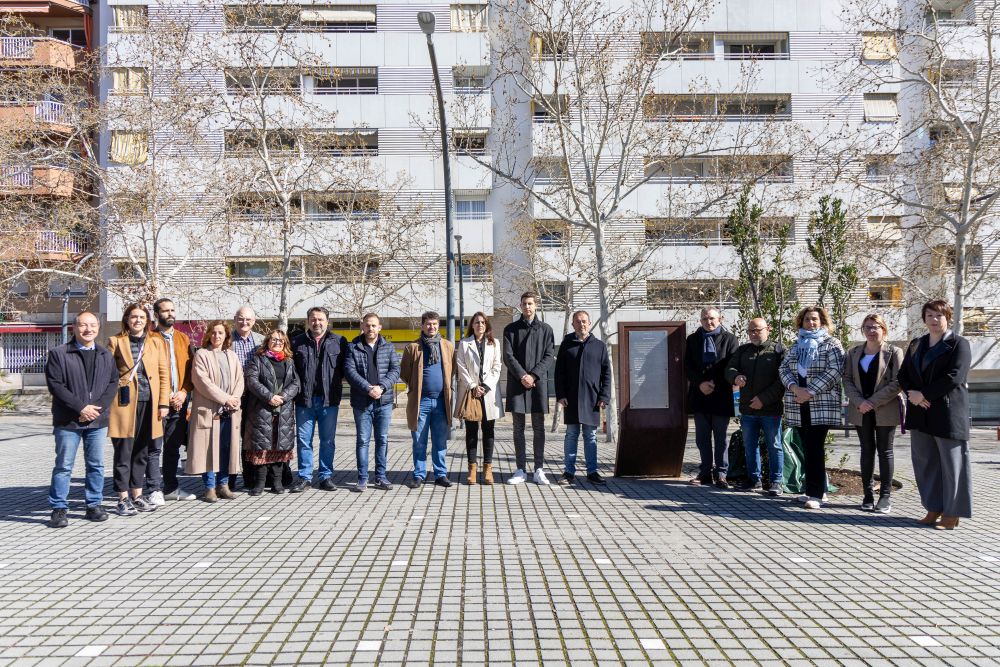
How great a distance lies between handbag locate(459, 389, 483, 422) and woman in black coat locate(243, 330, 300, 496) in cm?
195

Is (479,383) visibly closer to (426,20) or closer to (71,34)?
(426,20)

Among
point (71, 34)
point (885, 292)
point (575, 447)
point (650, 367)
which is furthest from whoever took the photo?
point (71, 34)

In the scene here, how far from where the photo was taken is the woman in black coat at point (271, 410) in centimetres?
823

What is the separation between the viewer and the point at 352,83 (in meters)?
32.4

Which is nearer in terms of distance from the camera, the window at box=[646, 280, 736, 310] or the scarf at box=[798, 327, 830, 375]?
the scarf at box=[798, 327, 830, 375]

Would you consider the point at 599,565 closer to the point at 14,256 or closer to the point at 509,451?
the point at 509,451

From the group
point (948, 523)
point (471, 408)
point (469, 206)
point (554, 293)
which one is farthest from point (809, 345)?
point (469, 206)

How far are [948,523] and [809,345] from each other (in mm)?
2127

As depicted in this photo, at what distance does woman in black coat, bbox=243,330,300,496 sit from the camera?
8.23 metres

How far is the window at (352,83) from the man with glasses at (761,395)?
2683cm

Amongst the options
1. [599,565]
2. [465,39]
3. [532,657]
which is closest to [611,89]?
[465,39]

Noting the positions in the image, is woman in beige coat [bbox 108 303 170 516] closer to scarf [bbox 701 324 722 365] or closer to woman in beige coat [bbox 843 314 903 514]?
scarf [bbox 701 324 722 365]

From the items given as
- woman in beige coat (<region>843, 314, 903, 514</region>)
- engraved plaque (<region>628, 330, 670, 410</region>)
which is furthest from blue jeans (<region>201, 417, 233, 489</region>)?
woman in beige coat (<region>843, 314, 903, 514</region>)

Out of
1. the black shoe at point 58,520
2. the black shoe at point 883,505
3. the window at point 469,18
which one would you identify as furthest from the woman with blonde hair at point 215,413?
the window at point 469,18
